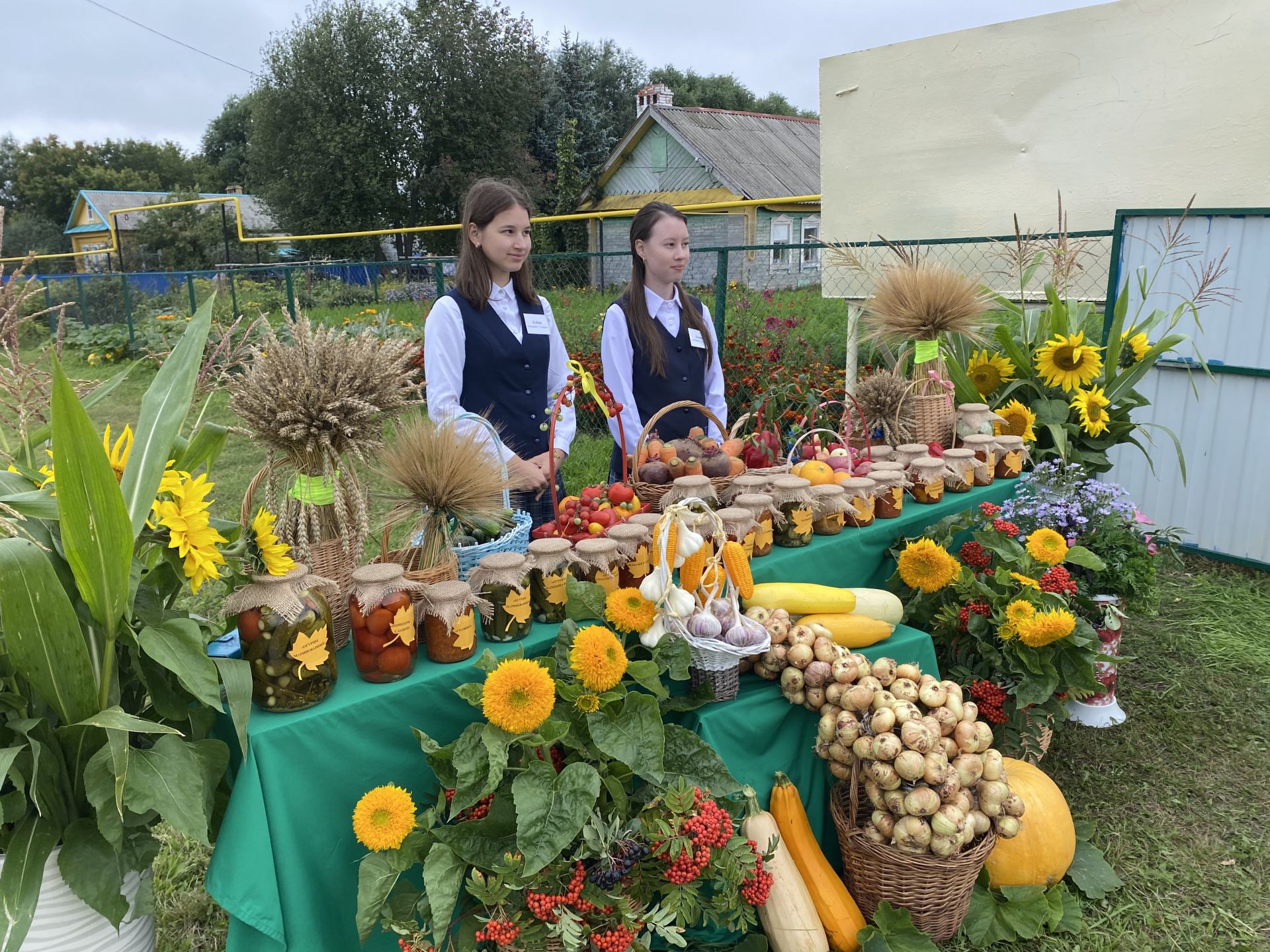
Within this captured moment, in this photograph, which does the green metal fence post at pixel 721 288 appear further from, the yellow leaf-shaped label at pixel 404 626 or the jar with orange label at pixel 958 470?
the yellow leaf-shaped label at pixel 404 626

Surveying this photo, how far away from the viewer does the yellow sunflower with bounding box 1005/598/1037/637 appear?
7.81ft

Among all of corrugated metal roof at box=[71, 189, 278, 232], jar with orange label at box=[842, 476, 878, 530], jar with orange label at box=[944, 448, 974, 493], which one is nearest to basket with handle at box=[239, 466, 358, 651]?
jar with orange label at box=[842, 476, 878, 530]

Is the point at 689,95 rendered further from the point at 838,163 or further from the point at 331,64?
the point at 838,163

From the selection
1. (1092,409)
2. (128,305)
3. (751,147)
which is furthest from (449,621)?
(751,147)

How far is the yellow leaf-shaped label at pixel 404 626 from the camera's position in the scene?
5.51ft

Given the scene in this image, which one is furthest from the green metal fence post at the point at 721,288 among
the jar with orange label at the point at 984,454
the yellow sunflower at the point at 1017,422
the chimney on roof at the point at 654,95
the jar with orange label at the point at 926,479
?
the chimney on roof at the point at 654,95

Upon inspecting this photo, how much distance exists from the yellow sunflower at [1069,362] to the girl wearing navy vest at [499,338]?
1997 millimetres

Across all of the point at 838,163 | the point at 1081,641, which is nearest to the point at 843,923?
the point at 1081,641

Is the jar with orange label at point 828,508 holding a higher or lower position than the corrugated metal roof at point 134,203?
lower

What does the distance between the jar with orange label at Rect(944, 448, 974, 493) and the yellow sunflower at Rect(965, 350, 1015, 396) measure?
824mm

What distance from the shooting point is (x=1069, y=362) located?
3.43 metres

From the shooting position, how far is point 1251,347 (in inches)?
177

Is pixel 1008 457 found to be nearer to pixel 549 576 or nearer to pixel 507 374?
pixel 507 374

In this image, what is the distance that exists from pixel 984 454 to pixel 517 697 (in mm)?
2345
